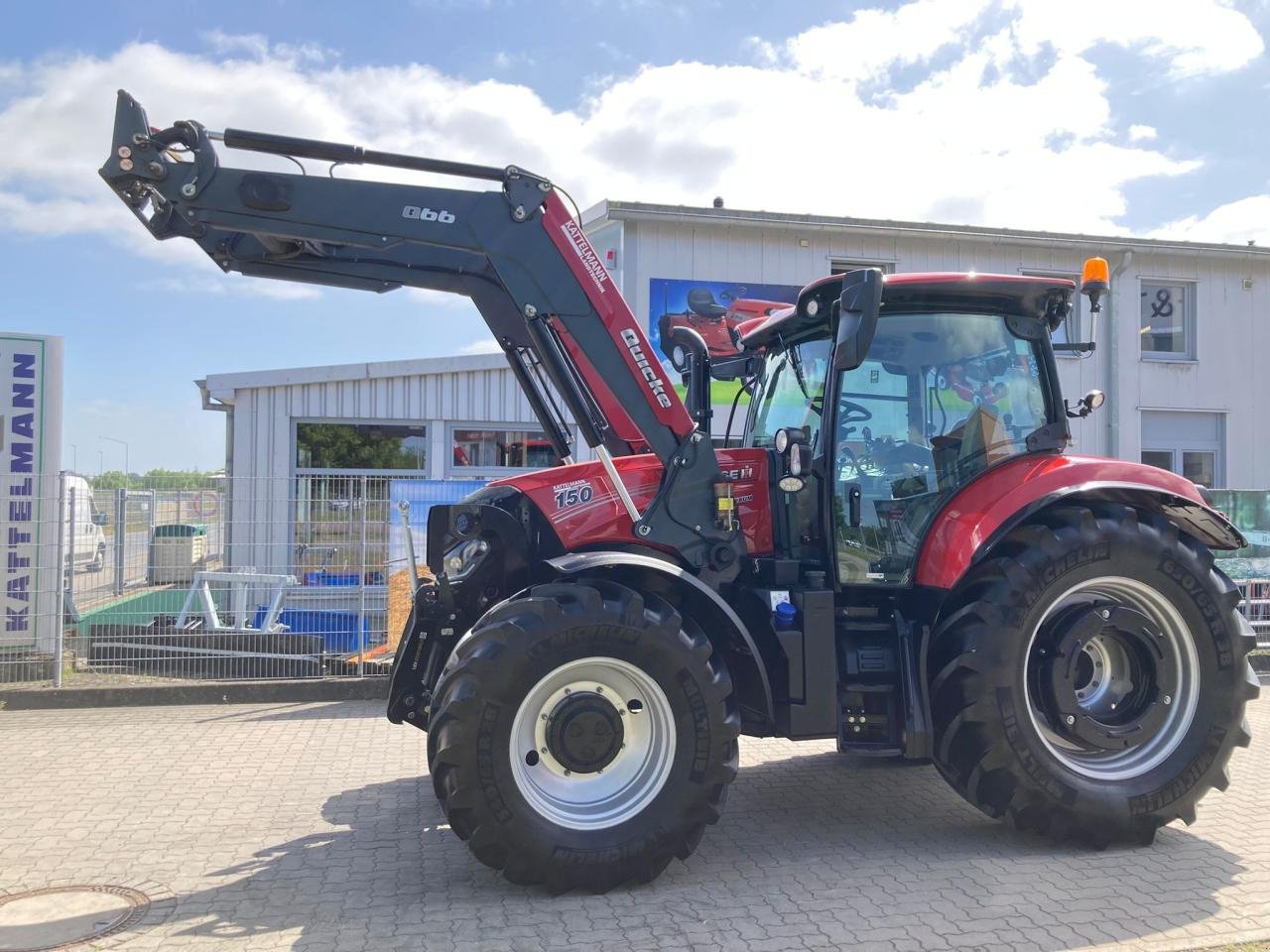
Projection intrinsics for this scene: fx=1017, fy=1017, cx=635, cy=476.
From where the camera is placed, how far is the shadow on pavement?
389cm

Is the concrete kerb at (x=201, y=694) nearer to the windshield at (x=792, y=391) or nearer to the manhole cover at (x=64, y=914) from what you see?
the manhole cover at (x=64, y=914)

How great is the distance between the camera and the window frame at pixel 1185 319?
15.0m

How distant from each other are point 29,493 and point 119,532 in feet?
2.68

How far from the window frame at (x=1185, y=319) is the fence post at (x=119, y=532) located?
1352 cm

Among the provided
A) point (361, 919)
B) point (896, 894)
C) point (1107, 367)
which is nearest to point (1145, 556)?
point (896, 894)

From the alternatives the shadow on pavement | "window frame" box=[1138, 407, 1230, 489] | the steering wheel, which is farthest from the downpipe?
the steering wheel

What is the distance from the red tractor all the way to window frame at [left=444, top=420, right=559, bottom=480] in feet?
31.0

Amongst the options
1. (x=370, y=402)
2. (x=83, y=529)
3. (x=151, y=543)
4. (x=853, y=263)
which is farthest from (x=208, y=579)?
(x=853, y=263)

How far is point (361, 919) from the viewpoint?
4.00 metres

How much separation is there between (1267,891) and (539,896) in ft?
10.1

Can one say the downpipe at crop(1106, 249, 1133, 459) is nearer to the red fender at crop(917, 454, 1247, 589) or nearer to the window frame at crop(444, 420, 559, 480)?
the window frame at crop(444, 420, 559, 480)

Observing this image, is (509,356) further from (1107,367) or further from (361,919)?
(1107,367)

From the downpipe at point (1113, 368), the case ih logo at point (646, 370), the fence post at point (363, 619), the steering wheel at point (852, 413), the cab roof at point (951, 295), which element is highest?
the downpipe at point (1113, 368)

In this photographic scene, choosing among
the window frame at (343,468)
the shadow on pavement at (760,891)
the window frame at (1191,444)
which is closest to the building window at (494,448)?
the window frame at (343,468)
